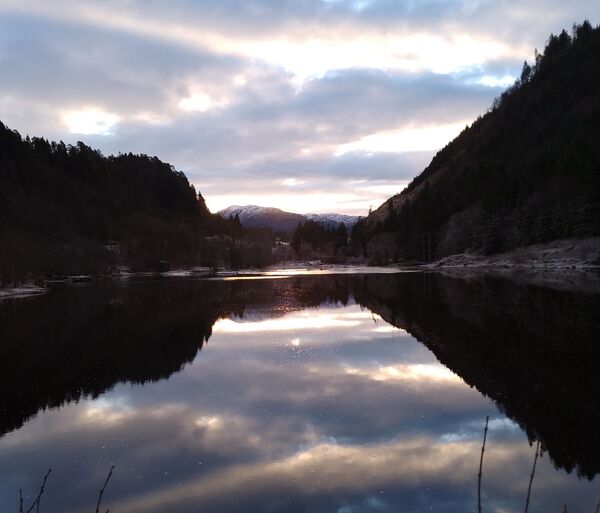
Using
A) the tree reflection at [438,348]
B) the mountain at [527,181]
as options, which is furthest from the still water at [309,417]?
the mountain at [527,181]

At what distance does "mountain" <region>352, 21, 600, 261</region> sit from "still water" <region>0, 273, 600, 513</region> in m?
73.9

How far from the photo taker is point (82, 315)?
40.3 m

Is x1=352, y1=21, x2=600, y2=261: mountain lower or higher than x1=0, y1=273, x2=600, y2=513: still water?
higher

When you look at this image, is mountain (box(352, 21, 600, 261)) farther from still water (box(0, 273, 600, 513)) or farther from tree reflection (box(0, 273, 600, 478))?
still water (box(0, 273, 600, 513))

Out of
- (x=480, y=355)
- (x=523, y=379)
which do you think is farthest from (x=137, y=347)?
(x=523, y=379)

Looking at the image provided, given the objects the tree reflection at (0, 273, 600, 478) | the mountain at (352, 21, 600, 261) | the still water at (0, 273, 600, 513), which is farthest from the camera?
the mountain at (352, 21, 600, 261)

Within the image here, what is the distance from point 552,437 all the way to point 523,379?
5.13m

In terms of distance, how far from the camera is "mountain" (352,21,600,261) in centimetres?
9412

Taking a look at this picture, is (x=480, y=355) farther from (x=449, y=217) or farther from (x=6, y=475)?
(x=449, y=217)

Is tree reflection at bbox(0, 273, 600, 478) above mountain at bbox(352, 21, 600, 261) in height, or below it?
below

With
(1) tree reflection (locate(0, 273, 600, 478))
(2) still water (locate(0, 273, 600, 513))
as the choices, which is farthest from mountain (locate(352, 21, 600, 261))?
(2) still water (locate(0, 273, 600, 513))

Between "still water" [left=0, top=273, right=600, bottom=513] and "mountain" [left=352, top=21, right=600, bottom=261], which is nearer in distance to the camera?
"still water" [left=0, top=273, right=600, bottom=513]

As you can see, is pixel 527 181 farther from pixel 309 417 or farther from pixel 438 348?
pixel 309 417

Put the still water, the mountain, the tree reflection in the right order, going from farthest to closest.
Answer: the mountain → the tree reflection → the still water
